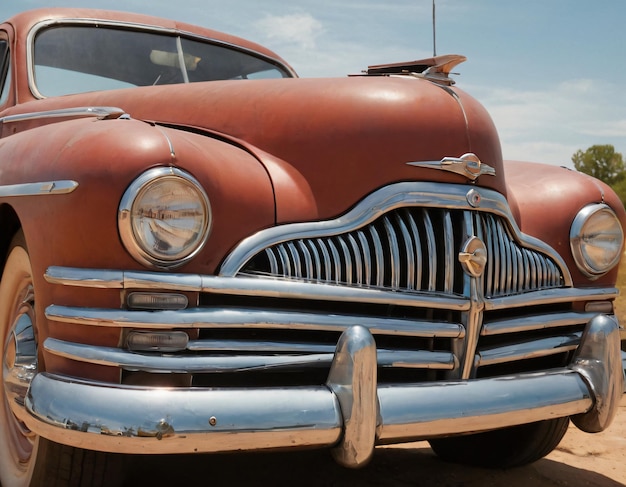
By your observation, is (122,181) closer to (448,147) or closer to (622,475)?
(448,147)

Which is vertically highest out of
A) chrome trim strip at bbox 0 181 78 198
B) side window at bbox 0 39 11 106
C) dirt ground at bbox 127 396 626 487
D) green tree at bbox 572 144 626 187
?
side window at bbox 0 39 11 106

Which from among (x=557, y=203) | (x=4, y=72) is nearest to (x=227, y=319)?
(x=557, y=203)

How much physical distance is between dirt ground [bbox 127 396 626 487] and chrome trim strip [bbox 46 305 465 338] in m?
0.97

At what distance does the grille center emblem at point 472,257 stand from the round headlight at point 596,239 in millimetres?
Answer: 569

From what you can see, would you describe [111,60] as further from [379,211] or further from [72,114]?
[379,211]

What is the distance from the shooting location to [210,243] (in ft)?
6.93

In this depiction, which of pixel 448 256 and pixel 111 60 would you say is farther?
pixel 111 60

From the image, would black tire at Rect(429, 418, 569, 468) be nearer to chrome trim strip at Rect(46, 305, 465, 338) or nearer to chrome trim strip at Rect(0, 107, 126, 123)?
chrome trim strip at Rect(46, 305, 465, 338)

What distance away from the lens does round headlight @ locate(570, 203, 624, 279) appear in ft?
9.24

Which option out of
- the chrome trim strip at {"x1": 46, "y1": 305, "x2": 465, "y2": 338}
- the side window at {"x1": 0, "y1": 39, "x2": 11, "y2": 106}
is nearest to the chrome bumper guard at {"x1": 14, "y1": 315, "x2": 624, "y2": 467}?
the chrome trim strip at {"x1": 46, "y1": 305, "x2": 465, "y2": 338}

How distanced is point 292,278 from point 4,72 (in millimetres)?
2416

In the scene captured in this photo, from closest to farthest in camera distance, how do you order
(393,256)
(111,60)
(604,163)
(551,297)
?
1. (393,256)
2. (551,297)
3. (111,60)
4. (604,163)

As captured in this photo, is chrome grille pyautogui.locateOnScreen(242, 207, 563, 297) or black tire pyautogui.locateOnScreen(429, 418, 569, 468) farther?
black tire pyautogui.locateOnScreen(429, 418, 569, 468)

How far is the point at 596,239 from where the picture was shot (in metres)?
2.87
